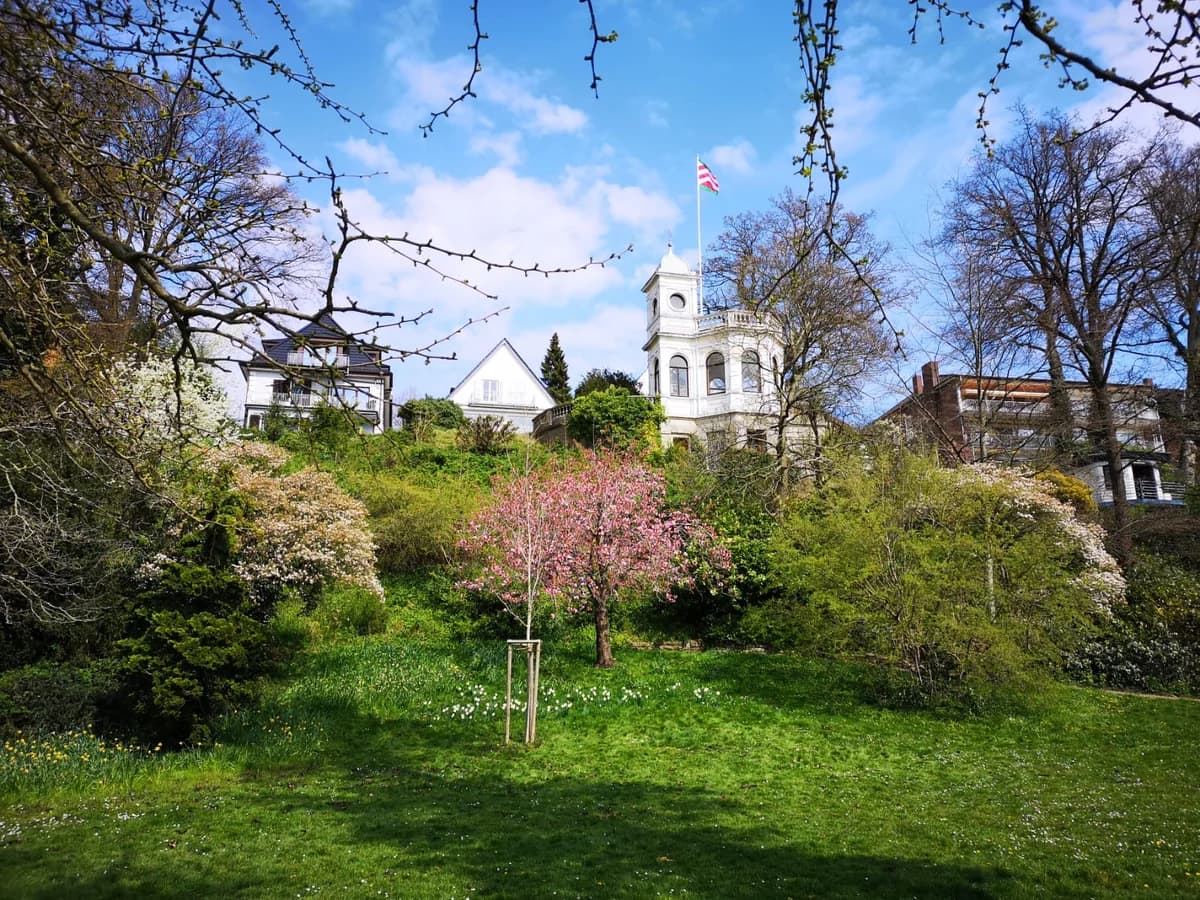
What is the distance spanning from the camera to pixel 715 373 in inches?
1248

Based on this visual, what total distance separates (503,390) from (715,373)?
45.8 feet

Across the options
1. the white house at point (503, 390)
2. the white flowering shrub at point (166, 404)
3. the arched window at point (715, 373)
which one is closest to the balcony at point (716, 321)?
the arched window at point (715, 373)

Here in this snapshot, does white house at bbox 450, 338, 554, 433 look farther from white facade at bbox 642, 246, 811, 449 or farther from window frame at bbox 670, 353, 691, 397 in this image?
window frame at bbox 670, 353, 691, 397

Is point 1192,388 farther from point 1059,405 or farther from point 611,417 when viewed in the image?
point 611,417

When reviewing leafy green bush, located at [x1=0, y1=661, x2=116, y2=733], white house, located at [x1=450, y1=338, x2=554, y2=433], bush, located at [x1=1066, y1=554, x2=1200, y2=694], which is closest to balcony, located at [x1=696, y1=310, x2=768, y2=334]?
white house, located at [x1=450, y1=338, x2=554, y2=433]

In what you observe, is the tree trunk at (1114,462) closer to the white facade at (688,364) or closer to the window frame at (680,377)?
the white facade at (688,364)

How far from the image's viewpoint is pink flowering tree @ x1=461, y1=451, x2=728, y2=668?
1452 centimetres

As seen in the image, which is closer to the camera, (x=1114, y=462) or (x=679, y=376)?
(x=1114, y=462)

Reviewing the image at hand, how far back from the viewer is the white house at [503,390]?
4025 centimetres

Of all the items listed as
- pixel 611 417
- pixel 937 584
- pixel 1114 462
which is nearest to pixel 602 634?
pixel 937 584

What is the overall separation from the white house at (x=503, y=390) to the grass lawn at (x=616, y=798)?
88.8ft

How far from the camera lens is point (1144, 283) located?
18406mm

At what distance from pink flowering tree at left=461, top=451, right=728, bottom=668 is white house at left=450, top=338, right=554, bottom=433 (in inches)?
929

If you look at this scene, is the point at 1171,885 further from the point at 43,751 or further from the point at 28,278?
the point at 43,751
